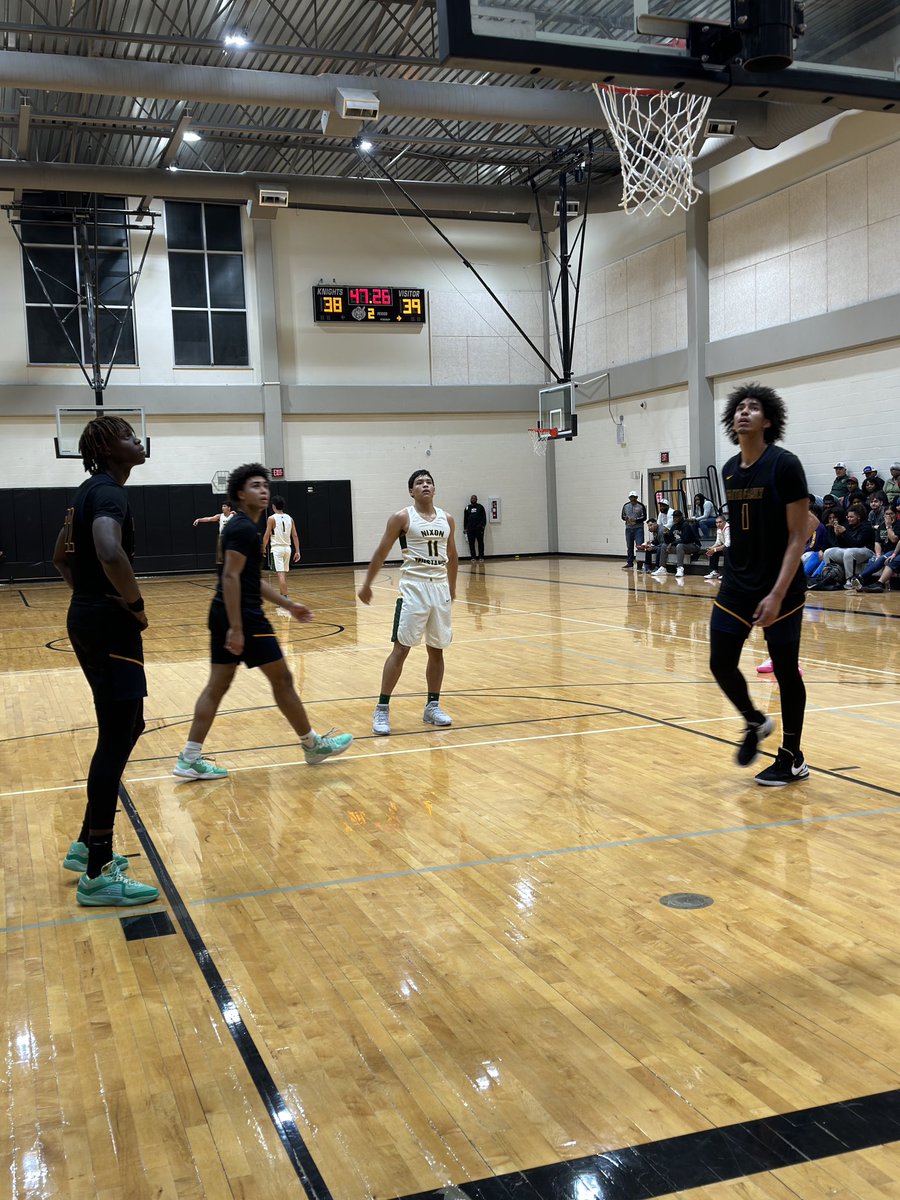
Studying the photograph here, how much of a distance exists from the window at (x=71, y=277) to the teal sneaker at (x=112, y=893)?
21.5 metres

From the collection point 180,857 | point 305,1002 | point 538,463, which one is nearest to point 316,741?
point 180,857

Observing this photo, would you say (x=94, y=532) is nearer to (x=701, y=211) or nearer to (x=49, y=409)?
(x=701, y=211)

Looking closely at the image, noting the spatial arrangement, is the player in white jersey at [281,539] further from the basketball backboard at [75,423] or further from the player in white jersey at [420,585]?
the player in white jersey at [420,585]

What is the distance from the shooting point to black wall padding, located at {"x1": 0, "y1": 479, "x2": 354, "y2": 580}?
23.9 m

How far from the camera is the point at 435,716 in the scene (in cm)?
709

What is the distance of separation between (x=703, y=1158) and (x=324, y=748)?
4.00 m

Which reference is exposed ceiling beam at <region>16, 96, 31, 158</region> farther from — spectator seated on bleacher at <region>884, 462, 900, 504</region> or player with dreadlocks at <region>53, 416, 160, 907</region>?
player with dreadlocks at <region>53, 416, 160, 907</region>

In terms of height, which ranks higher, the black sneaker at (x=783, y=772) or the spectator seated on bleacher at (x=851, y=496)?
the spectator seated on bleacher at (x=851, y=496)

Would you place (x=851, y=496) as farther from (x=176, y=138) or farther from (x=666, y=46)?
(x=176, y=138)

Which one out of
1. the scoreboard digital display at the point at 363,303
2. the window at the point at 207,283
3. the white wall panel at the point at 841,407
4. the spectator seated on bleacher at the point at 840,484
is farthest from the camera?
the scoreboard digital display at the point at 363,303

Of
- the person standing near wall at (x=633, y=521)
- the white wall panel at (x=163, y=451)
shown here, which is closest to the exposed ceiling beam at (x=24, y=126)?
the white wall panel at (x=163, y=451)

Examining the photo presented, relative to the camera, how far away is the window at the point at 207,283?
24.7m

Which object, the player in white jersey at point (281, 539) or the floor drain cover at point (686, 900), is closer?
the floor drain cover at point (686, 900)

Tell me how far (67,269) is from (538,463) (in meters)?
12.4
